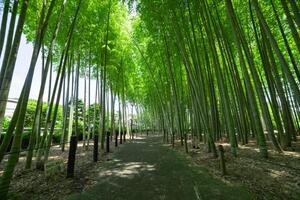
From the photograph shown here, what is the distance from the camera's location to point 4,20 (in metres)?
3.37

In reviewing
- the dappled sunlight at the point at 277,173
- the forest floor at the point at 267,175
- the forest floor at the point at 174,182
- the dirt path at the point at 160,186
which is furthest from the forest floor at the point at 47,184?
the dappled sunlight at the point at 277,173

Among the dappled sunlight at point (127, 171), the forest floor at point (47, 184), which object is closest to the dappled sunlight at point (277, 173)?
the dappled sunlight at point (127, 171)

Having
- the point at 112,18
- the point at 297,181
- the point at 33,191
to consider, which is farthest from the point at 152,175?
the point at 112,18

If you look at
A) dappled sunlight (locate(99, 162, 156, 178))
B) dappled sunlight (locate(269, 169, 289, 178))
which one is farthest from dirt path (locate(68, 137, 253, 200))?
dappled sunlight (locate(269, 169, 289, 178))

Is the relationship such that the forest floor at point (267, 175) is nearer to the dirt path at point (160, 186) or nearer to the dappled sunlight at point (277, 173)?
the dappled sunlight at point (277, 173)

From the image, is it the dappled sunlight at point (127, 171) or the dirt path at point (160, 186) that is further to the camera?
the dappled sunlight at point (127, 171)

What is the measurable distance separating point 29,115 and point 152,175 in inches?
514

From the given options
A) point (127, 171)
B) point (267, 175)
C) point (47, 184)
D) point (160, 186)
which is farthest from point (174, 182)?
point (47, 184)

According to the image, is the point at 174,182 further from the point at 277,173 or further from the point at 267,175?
the point at 277,173

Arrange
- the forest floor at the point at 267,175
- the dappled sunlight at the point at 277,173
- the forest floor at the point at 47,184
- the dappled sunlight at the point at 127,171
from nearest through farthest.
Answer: the forest floor at the point at 267,175 < the forest floor at the point at 47,184 < the dappled sunlight at the point at 277,173 < the dappled sunlight at the point at 127,171

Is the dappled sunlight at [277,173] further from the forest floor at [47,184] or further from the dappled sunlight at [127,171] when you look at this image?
the forest floor at [47,184]

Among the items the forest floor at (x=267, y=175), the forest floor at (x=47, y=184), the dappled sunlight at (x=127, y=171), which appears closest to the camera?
the forest floor at (x=267, y=175)

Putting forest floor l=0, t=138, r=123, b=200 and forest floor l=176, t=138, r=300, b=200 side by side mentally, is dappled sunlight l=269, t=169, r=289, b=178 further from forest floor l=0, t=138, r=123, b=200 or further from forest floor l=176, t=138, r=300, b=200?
forest floor l=0, t=138, r=123, b=200

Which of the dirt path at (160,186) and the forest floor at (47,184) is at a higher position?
the forest floor at (47,184)
